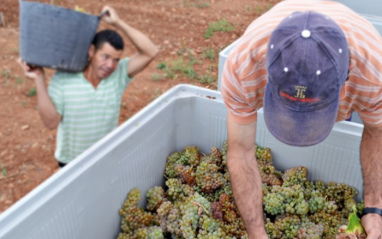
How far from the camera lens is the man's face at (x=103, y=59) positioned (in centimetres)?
200

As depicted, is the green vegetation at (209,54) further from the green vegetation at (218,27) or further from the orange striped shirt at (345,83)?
the orange striped shirt at (345,83)

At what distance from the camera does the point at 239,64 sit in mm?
1413

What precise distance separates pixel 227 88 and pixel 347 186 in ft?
2.76

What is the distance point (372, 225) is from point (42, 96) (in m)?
1.57

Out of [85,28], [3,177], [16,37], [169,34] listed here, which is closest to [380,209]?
[85,28]

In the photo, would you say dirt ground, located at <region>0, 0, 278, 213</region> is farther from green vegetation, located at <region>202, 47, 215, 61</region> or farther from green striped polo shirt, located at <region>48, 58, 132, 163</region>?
green striped polo shirt, located at <region>48, 58, 132, 163</region>

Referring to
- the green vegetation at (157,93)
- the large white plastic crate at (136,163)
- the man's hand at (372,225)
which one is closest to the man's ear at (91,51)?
the large white plastic crate at (136,163)

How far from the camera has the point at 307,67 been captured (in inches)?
42.1

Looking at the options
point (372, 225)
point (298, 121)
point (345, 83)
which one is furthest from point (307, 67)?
point (372, 225)

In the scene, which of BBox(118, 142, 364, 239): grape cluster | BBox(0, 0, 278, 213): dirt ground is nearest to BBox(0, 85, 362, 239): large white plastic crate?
BBox(118, 142, 364, 239): grape cluster

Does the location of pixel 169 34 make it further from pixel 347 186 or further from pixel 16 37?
pixel 347 186

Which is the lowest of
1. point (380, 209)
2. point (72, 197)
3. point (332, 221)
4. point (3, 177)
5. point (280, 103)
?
point (3, 177)

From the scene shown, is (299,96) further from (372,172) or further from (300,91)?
(372,172)

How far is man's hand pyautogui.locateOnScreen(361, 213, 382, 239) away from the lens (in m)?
1.53
